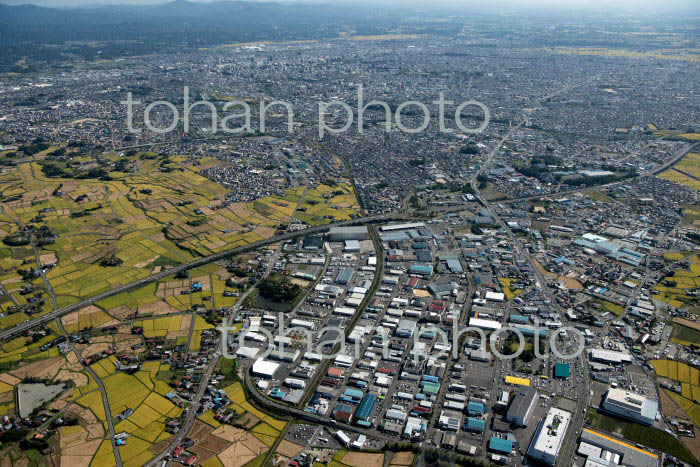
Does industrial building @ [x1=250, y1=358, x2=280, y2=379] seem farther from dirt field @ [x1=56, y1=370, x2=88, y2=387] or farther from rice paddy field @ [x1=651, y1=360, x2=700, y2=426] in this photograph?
rice paddy field @ [x1=651, y1=360, x2=700, y2=426]

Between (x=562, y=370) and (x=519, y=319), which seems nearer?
(x=562, y=370)

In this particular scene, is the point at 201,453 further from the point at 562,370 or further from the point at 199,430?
the point at 562,370

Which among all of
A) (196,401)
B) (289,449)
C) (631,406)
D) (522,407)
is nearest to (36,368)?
(196,401)

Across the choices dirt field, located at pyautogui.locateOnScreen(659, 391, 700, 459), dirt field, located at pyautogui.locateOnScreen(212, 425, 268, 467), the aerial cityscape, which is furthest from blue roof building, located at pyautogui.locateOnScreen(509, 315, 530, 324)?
dirt field, located at pyautogui.locateOnScreen(212, 425, 268, 467)

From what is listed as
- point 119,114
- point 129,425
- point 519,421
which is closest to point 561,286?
point 519,421

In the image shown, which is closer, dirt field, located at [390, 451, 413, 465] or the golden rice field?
dirt field, located at [390, 451, 413, 465]
